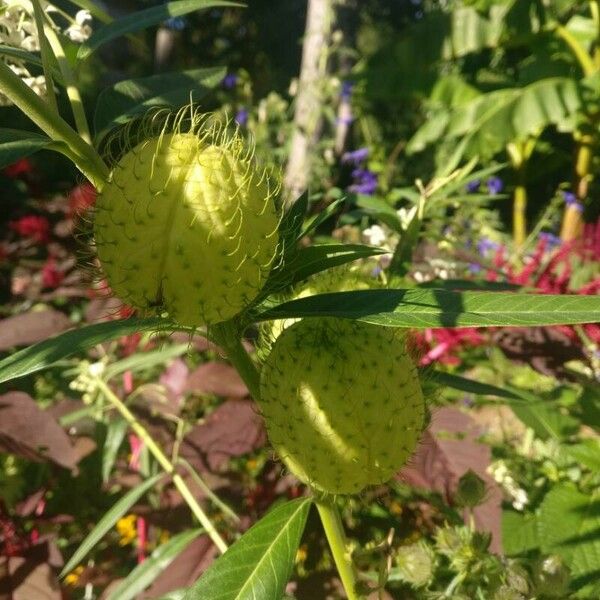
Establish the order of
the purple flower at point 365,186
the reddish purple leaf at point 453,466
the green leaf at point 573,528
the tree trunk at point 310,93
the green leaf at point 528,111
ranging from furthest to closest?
the green leaf at point 528,111 → the tree trunk at point 310,93 → the purple flower at point 365,186 → the reddish purple leaf at point 453,466 → the green leaf at point 573,528

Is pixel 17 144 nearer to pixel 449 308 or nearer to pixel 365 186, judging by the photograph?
pixel 449 308

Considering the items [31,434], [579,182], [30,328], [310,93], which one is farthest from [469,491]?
[579,182]

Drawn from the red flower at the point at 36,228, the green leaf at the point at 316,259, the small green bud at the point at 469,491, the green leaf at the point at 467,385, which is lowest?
the red flower at the point at 36,228

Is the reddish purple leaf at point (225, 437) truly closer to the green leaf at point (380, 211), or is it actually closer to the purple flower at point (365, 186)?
the green leaf at point (380, 211)

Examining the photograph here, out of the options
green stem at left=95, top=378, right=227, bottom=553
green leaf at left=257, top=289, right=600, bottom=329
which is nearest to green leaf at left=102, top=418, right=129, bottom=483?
green stem at left=95, top=378, right=227, bottom=553

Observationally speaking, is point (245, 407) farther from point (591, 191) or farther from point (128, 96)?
point (591, 191)

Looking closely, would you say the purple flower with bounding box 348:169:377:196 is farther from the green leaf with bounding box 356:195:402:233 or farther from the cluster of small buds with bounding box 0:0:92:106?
the cluster of small buds with bounding box 0:0:92:106

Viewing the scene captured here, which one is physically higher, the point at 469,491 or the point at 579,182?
the point at 469,491

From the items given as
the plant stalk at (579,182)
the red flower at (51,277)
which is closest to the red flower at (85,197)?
the red flower at (51,277)
